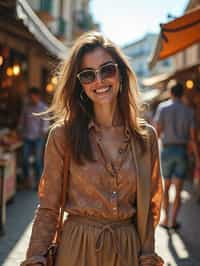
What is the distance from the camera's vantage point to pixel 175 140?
6828 millimetres

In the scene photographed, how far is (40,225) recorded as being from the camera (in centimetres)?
210

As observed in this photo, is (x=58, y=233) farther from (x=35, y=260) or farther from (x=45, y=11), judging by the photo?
(x=45, y=11)

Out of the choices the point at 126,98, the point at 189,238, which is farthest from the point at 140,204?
the point at 189,238

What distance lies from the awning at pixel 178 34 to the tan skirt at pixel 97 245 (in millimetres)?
4015

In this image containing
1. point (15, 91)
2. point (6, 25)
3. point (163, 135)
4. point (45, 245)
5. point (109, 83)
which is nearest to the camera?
point (45, 245)

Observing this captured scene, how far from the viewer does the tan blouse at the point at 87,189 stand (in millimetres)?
→ 2078

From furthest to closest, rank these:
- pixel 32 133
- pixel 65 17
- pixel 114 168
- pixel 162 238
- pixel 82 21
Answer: pixel 82 21 → pixel 65 17 → pixel 32 133 → pixel 162 238 → pixel 114 168

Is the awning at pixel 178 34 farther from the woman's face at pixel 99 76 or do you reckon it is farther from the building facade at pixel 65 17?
the building facade at pixel 65 17

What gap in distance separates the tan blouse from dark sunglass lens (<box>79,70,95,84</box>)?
23 centimetres

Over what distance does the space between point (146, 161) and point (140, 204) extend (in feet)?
0.65

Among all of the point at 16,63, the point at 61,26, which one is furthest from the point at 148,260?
the point at 61,26

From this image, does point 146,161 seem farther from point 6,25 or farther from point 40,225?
point 6,25

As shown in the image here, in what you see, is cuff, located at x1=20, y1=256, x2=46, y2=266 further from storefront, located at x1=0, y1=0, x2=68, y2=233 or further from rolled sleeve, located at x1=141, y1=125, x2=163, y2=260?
storefront, located at x1=0, y1=0, x2=68, y2=233

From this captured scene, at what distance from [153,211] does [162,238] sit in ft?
13.6
